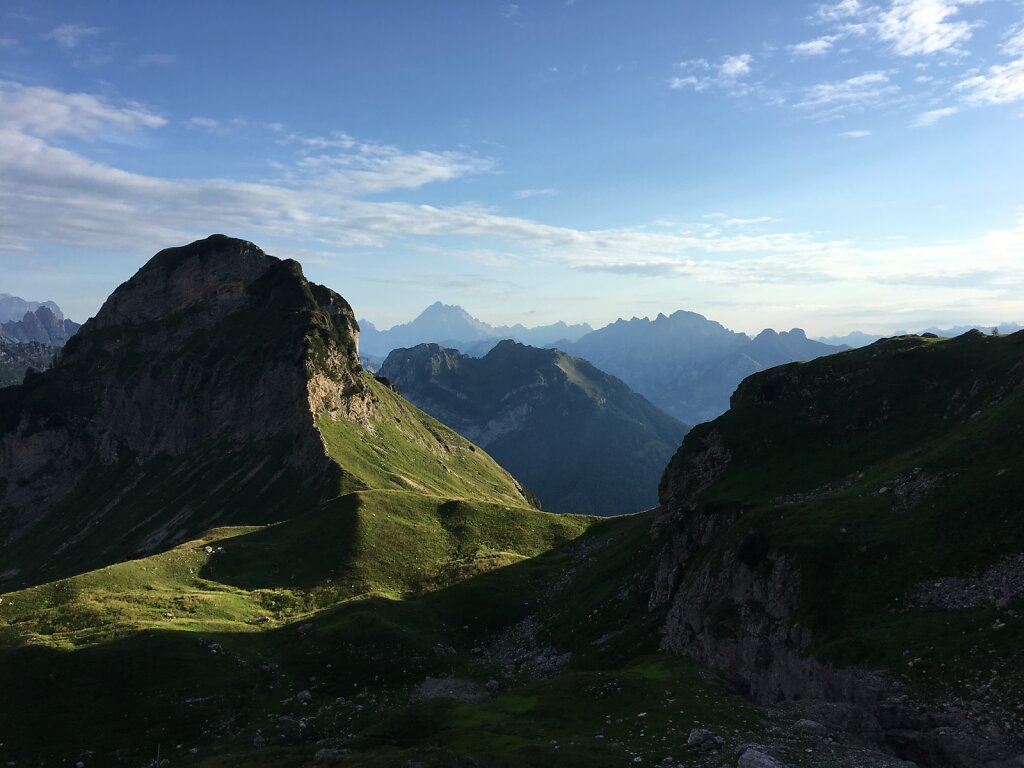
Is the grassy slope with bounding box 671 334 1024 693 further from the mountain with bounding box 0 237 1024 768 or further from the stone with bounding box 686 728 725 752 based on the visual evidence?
the stone with bounding box 686 728 725 752

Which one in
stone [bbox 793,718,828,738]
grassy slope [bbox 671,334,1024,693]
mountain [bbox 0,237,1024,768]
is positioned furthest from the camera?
grassy slope [bbox 671,334,1024,693]

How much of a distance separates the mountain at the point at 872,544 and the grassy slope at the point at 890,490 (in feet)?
0.44

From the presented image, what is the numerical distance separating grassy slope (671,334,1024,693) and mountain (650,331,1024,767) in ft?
0.44

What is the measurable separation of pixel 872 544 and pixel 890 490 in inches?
295

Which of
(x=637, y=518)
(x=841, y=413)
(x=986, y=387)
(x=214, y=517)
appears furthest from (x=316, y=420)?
(x=986, y=387)

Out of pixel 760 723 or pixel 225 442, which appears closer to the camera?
pixel 760 723

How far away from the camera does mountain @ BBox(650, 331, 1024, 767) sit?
110ft

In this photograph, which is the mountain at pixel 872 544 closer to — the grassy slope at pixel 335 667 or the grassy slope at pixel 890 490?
the grassy slope at pixel 890 490

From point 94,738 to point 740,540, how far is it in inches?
2199

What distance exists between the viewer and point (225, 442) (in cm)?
19150

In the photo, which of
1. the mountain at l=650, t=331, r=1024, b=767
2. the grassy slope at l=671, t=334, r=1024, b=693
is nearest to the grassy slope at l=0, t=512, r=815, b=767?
the mountain at l=650, t=331, r=1024, b=767

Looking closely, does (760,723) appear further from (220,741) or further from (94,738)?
(94,738)

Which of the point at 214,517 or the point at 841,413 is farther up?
the point at 841,413

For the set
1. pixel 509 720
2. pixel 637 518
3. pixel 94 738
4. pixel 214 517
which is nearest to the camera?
pixel 509 720
